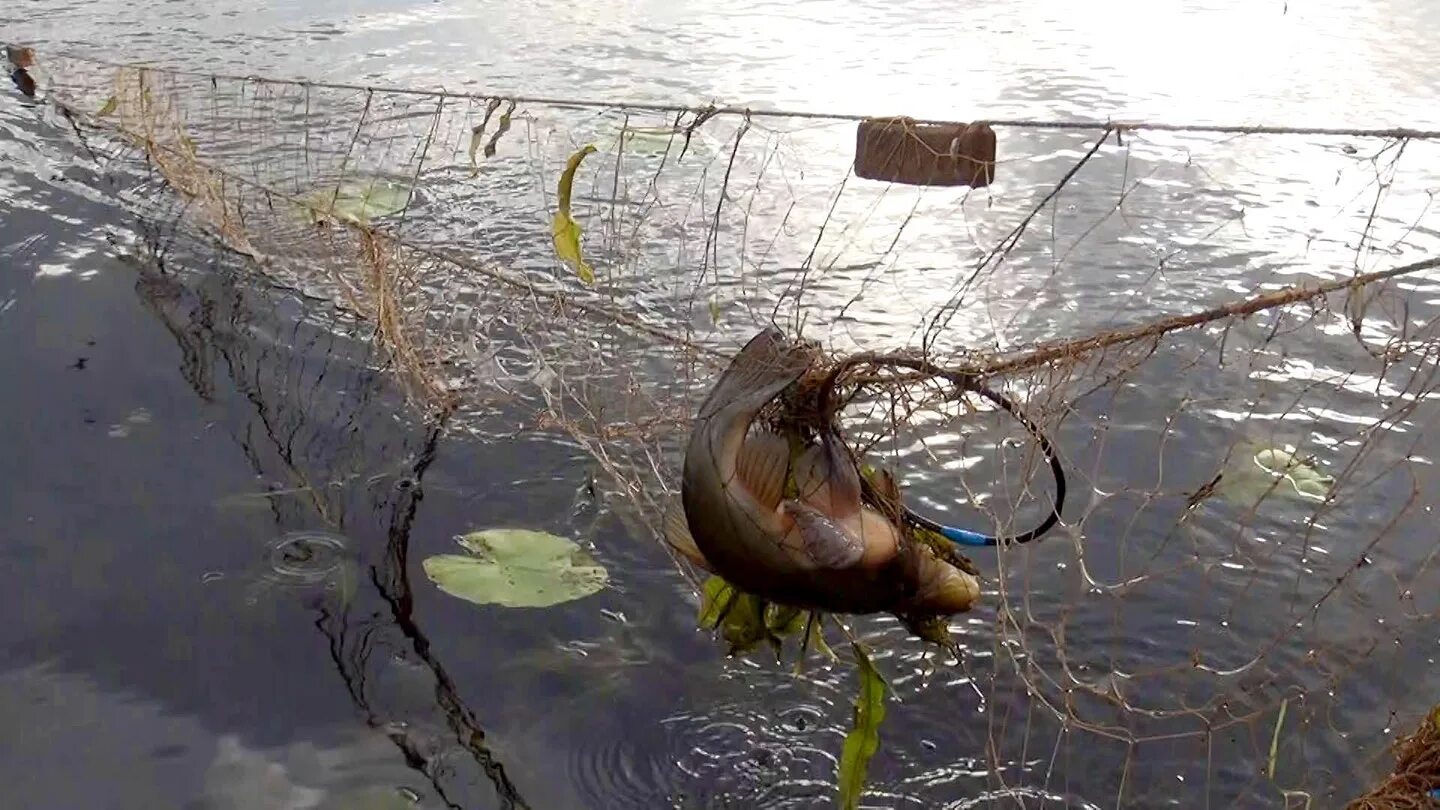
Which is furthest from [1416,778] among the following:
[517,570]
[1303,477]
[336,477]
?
[336,477]

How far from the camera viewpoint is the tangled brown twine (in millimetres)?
2958

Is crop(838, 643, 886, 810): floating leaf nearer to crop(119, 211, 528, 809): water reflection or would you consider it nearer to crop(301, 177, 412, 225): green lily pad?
crop(119, 211, 528, 809): water reflection

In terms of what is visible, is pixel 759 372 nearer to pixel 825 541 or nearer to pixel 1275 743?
pixel 825 541

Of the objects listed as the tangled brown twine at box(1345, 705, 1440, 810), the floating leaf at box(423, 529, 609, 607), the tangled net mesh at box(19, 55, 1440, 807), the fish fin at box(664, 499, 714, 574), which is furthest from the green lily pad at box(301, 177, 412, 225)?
the tangled brown twine at box(1345, 705, 1440, 810)

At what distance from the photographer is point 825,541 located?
2.52m

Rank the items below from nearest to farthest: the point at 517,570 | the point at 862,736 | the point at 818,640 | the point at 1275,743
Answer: the point at 862,736 → the point at 818,640 → the point at 1275,743 → the point at 517,570

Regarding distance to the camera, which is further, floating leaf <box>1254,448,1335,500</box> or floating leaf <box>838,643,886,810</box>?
floating leaf <box>1254,448,1335,500</box>

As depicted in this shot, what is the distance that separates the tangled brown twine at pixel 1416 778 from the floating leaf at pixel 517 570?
239 cm

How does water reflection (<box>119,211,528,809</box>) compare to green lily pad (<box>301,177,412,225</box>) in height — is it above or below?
below

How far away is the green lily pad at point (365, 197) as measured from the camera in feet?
21.4

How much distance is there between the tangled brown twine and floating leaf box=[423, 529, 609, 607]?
7.86ft

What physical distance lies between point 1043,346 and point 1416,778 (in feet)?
4.74

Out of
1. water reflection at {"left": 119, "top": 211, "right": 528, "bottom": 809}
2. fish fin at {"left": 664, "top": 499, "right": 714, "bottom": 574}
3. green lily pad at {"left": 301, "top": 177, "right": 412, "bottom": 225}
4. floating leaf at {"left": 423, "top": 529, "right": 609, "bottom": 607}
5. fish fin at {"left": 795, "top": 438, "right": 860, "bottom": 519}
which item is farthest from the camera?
green lily pad at {"left": 301, "top": 177, "right": 412, "bottom": 225}

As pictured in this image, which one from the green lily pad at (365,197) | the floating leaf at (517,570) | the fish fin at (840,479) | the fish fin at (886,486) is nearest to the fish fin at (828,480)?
the fish fin at (840,479)
